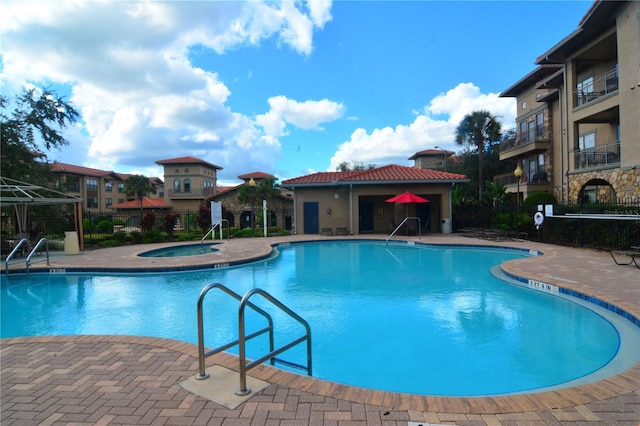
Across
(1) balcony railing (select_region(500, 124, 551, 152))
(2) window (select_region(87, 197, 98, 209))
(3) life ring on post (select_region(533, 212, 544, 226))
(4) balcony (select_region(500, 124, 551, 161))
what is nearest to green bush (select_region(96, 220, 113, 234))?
(2) window (select_region(87, 197, 98, 209))

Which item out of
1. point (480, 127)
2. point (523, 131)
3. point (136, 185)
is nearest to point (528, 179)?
point (523, 131)

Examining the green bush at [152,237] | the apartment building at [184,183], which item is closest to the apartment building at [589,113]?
the green bush at [152,237]

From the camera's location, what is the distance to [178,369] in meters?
3.49

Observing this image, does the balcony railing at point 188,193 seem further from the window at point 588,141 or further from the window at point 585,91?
the window at point 585,91

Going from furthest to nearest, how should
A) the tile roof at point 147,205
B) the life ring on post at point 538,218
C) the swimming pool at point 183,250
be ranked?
1. the tile roof at point 147,205
2. the swimming pool at point 183,250
3. the life ring on post at point 538,218

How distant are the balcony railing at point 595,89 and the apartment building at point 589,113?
1.7 inches

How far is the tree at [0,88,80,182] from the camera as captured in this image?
16.5 metres

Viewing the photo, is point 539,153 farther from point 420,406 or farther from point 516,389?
point 420,406

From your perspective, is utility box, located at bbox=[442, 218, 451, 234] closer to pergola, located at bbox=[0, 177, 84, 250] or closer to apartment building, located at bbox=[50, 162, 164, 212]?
pergola, located at bbox=[0, 177, 84, 250]

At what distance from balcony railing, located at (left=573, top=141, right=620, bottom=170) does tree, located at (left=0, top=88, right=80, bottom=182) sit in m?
27.4

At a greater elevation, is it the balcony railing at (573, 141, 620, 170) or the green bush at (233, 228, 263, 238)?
the balcony railing at (573, 141, 620, 170)

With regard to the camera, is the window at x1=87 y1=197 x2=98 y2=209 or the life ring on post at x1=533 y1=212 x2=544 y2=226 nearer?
the life ring on post at x1=533 y1=212 x2=544 y2=226

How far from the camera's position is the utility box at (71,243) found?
13.9 meters

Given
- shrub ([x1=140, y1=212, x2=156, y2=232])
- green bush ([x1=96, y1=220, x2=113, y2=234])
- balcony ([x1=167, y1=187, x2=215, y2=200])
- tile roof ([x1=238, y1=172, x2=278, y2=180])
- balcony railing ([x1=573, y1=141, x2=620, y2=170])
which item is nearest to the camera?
balcony railing ([x1=573, y1=141, x2=620, y2=170])
